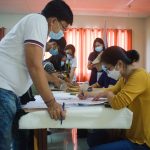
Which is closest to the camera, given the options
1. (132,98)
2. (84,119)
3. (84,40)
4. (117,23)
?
(84,119)

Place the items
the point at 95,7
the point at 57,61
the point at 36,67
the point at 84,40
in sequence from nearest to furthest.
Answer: the point at 36,67 → the point at 57,61 → the point at 95,7 → the point at 84,40

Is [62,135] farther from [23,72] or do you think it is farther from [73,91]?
[23,72]

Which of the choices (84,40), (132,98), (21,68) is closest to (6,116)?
(21,68)

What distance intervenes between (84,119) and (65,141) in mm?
1581

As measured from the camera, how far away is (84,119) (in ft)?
3.96

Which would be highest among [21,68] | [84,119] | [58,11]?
[58,11]

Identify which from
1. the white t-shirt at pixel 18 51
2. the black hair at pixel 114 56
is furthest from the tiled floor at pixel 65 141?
the white t-shirt at pixel 18 51

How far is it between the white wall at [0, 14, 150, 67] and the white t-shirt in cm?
523

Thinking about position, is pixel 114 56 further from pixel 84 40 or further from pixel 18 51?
pixel 84 40

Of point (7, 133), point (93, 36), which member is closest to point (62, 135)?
point (7, 133)

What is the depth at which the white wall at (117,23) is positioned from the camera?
6.12m

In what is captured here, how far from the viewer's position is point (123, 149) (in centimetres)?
139

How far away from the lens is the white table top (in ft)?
3.86

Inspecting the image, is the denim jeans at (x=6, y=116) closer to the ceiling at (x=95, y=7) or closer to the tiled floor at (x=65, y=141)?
the tiled floor at (x=65, y=141)
